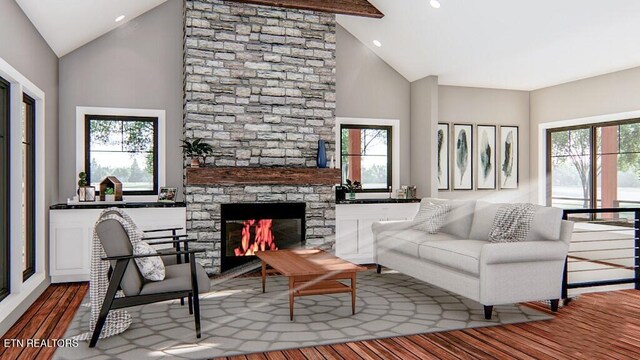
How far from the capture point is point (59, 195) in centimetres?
614

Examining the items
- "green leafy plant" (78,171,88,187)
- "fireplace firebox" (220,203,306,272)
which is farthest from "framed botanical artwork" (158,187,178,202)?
"green leafy plant" (78,171,88,187)

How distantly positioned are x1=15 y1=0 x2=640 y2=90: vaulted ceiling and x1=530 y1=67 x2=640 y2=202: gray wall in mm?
168

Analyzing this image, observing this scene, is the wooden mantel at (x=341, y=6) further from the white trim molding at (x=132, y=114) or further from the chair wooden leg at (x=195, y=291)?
the chair wooden leg at (x=195, y=291)

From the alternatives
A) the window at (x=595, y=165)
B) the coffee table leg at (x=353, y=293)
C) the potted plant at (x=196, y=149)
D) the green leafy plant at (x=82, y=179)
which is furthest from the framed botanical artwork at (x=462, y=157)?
the green leafy plant at (x=82, y=179)

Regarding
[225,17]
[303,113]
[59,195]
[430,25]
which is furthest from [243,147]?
[430,25]

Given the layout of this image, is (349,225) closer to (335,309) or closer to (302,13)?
(335,309)

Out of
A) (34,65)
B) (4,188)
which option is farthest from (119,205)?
(34,65)

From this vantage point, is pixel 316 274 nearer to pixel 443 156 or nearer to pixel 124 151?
pixel 124 151

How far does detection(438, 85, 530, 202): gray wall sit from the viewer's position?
787cm

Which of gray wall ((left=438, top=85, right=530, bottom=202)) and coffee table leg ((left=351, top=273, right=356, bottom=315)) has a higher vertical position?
gray wall ((left=438, top=85, right=530, bottom=202))

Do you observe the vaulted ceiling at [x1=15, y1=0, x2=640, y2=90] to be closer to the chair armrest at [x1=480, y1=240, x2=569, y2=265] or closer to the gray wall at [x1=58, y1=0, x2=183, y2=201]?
the gray wall at [x1=58, y1=0, x2=183, y2=201]

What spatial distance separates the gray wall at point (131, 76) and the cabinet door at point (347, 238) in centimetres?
220

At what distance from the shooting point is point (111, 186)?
6195mm

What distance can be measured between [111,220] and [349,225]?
3.72 m
